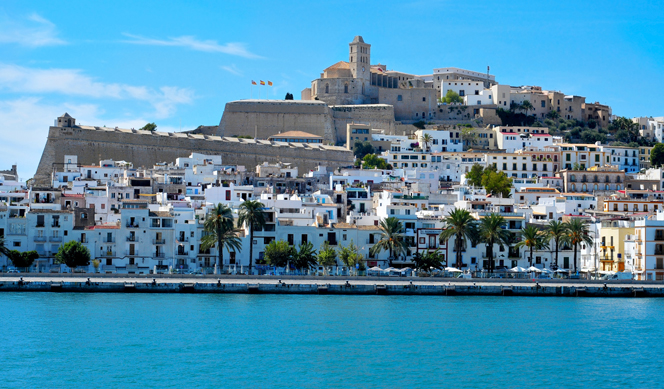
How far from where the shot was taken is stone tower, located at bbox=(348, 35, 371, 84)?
106 meters

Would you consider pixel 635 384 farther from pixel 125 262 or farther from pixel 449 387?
pixel 125 262

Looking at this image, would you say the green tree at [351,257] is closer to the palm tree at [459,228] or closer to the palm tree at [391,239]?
the palm tree at [391,239]

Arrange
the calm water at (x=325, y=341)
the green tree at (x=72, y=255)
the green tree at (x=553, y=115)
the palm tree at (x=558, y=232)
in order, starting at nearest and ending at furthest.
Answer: the calm water at (x=325, y=341), the green tree at (x=72, y=255), the palm tree at (x=558, y=232), the green tree at (x=553, y=115)

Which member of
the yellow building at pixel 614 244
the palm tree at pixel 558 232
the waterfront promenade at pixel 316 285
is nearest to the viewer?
the waterfront promenade at pixel 316 285

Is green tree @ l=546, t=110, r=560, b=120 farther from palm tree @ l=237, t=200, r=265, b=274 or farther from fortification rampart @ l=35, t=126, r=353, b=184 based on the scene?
palm tree @ l=237, t=200, r=265, b=274

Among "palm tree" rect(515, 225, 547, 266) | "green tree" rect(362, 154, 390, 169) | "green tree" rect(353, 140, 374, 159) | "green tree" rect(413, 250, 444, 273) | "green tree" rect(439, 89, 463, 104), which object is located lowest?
"green tree" rect(413, 250, 444, 273)

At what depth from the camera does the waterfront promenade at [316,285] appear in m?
45.3

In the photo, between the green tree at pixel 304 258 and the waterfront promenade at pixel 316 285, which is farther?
the green tree at pixel 304 258

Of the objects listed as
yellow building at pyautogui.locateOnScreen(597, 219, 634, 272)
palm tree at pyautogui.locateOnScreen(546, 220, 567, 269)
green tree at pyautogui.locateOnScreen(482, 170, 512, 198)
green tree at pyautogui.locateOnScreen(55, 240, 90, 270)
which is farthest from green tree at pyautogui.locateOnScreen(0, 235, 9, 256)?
green tree at pyautogui.locateOnScreen(482, 170, 512, 198)

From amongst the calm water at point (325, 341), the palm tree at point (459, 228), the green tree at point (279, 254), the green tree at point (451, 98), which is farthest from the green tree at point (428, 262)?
the green tree at point (451, 98)

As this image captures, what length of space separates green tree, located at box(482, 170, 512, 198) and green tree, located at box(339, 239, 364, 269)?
1989 centimetres

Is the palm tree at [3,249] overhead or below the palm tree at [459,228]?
below

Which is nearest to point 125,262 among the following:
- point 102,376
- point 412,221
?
point 412,221

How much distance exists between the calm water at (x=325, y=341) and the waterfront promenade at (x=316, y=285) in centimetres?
128
